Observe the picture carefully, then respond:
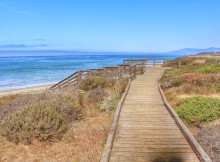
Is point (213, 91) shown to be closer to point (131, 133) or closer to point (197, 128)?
point (197, 128)

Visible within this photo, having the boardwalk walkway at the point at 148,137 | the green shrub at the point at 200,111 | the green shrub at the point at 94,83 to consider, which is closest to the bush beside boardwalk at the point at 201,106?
the green shrub at the point at 200,111

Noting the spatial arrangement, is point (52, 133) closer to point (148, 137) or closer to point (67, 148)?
point (67, 148)

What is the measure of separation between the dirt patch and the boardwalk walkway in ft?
1.58

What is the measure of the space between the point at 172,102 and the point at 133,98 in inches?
77.5

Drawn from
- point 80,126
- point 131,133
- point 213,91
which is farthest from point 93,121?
point 213,91

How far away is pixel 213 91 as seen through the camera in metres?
13.9

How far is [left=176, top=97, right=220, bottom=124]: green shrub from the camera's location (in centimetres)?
924

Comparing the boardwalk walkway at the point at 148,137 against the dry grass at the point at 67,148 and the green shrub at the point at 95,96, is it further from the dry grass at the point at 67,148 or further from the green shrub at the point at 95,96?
the green shrub at the point at 95,96

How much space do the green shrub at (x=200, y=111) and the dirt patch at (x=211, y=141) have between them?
1.18m

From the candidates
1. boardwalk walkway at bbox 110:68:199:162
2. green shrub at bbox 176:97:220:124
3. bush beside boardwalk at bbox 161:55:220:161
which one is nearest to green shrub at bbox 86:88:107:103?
boardwalk walkway at bbox 110:68:199:162

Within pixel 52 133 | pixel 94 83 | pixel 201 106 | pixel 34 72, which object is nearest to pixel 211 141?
pixel 201 106

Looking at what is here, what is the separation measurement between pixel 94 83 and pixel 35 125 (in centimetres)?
860

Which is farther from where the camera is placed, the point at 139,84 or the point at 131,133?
the point at 139,84

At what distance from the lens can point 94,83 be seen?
16.0 m
